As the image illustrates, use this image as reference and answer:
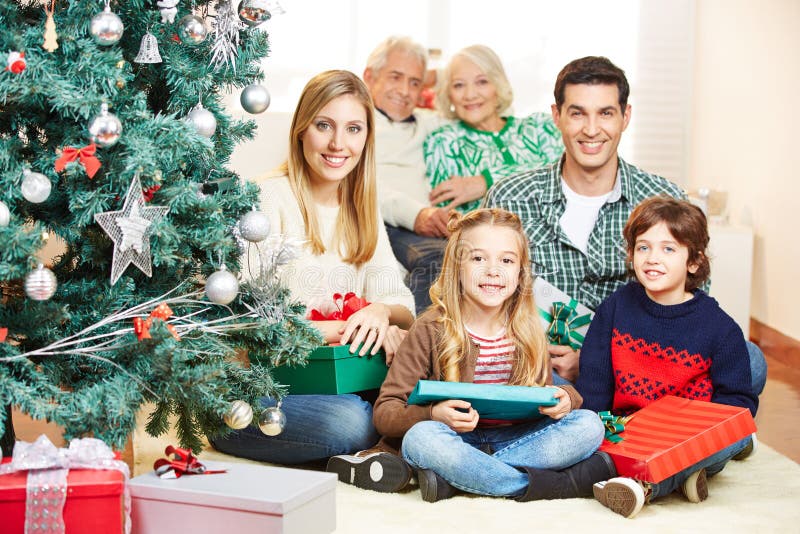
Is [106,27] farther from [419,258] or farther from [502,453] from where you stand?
[419,258]

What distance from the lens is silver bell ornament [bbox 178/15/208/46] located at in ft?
5.23

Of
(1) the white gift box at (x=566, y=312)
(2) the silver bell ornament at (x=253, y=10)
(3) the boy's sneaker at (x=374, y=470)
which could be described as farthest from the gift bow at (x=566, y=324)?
(2) the silver bell ornament at (x=253, y=10)

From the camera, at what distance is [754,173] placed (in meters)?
3.94

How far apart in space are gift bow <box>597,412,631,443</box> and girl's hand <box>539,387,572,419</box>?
0.11 m

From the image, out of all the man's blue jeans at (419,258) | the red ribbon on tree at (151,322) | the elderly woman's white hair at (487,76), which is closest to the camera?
the red ribbon on tree at (151,322)

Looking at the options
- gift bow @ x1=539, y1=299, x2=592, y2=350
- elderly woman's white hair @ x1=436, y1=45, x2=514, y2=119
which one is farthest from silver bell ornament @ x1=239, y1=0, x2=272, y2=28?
elderly woman's white hair @ x1=436, y1=45, x2=514, y2=119

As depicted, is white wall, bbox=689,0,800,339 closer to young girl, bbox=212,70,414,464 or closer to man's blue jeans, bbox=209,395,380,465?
young girl, bbox=212,70,414,464

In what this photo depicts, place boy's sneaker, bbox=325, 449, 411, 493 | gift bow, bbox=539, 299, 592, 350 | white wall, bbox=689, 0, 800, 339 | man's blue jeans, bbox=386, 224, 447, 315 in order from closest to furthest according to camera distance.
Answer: boy's sneaker, bbox=325, 449, 411, 493
gift bow, bbox=539, 299, 592, 350
man's blue jeans, bbox=386, 224, 447, 315
white wall, bbox=689, 0, 800, 339

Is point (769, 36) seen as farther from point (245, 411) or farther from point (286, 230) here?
point (245, 411)

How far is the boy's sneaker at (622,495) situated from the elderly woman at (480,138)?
4.79 ft

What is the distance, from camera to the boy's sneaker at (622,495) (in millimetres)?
1804

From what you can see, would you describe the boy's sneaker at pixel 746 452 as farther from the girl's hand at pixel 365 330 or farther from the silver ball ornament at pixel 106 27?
the silver ball ornament at pixel 106 27

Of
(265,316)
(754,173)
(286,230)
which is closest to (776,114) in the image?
(754,173)

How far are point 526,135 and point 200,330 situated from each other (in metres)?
1.88
